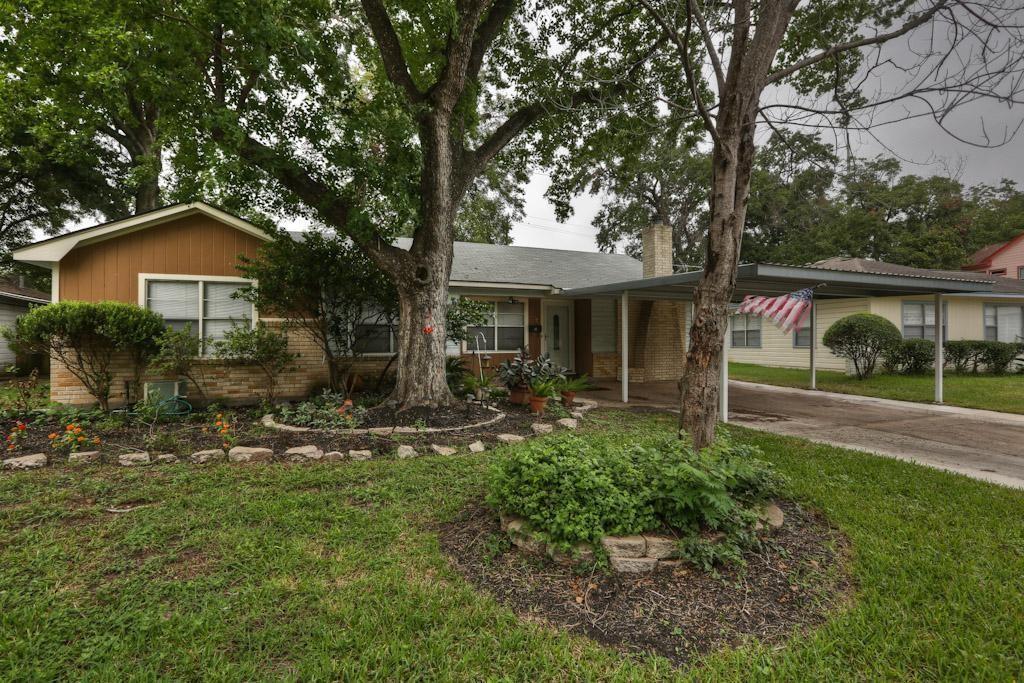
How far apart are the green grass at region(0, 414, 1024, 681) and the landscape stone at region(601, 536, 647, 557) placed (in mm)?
608

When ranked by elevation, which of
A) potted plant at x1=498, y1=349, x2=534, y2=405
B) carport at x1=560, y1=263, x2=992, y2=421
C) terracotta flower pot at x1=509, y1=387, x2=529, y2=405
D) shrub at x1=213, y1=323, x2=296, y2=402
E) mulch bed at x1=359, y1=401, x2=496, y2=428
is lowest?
mulch bed at x1=359, y1=401, x2=496, y2=428

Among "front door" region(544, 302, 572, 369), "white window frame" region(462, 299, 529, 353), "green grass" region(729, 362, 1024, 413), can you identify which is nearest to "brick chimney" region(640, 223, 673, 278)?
"front door" region(544, 302, 572, 369)

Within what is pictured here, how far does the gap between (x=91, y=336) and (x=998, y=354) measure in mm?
23066

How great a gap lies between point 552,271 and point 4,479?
10.8 m

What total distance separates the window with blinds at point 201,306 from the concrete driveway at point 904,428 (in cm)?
919

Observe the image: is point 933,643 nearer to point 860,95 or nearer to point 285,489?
point 285,489

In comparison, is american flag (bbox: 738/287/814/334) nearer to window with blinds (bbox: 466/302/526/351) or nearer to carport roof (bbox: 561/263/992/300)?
carport roof (bbox: 561/263/992/300)

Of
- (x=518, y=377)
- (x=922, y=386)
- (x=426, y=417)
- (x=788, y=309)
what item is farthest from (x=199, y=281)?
(x=922, y=386)

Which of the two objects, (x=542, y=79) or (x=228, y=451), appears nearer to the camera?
(x=228, y=451)

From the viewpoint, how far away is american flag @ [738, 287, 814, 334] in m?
6.29

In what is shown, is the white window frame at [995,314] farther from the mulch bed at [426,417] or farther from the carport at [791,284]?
the mulch bed at [426,417]

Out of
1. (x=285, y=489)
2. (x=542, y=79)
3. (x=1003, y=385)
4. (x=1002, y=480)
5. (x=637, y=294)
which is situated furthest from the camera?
(x=1003, y=385)

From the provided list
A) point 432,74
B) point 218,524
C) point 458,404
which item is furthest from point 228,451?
point 432,74

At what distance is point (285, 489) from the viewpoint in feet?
13.1
